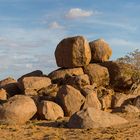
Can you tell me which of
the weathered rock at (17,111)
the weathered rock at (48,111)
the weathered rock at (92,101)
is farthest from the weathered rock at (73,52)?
the weathered rock at (17,111)

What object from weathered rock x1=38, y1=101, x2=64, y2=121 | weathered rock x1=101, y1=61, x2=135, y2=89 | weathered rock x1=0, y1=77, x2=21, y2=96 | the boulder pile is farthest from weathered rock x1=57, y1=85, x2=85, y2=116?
weathered rock x1=101, y1=61, x2=135, y2=89

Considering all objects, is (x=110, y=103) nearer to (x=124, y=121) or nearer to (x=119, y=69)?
(x=119, y=69)

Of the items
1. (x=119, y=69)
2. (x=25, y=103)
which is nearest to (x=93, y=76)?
(x=119, y=69)

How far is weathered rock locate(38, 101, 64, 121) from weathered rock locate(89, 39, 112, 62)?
28.3 ft

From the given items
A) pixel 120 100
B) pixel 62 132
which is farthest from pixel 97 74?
pixel 62 132

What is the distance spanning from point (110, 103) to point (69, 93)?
3781mm

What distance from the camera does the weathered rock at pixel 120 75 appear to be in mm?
A: 27438

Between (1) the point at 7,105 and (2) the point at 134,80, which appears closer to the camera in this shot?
(1) the point at 7,105

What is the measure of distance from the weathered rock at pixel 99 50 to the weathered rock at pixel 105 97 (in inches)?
136

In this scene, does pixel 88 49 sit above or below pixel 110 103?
above

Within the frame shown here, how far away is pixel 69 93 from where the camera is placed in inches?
835

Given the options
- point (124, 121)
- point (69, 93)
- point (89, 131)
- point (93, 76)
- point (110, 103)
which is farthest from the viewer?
point (93, 76)

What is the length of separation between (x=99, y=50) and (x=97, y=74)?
6.75 feet

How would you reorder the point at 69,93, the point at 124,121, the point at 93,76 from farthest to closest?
the point at 93,76 → the point at 69,93 → the point at 124,121
